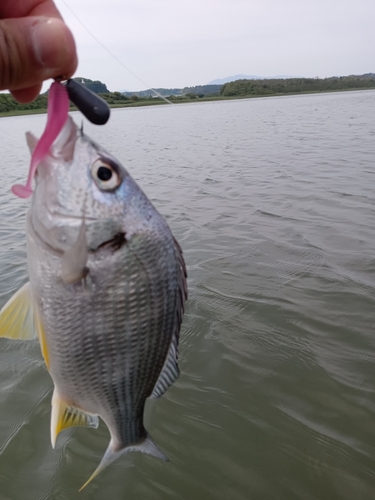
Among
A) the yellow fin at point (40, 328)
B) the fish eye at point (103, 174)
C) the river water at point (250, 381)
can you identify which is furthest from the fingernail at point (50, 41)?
the river water at point (250, 381)

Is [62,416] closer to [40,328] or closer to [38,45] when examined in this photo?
[40,328]

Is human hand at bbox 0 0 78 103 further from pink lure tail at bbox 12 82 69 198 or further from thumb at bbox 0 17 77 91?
pink lure tail at bbox 12 82 69 198

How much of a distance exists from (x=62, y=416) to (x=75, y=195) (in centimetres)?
116

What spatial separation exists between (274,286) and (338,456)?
10.2 ft

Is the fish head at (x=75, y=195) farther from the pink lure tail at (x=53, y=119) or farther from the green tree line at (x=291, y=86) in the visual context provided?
the green tree line at (x=291, y=86)

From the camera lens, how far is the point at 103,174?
5.87 feet

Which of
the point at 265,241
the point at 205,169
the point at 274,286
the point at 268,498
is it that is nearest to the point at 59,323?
the point at 268,498

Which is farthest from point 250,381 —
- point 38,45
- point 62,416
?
point 38,45

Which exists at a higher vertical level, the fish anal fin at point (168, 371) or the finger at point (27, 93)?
the finger at point (27, 93)

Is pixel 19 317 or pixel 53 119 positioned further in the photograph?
pixel 19 317

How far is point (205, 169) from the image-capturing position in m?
16.1

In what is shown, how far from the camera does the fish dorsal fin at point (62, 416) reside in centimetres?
210

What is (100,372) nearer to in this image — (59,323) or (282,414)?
(59,323)

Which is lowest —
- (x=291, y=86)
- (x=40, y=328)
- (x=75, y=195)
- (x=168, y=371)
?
(x=168, y=371)
